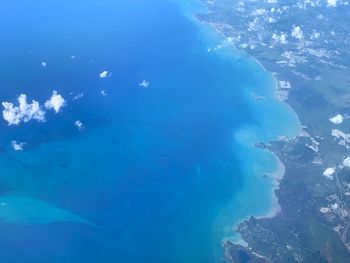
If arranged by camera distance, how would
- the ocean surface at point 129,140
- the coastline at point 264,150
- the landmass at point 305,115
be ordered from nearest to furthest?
1. the ocean surface at point 129,140
2. the landmass at point 305,115
3. the coastline at point 264,150

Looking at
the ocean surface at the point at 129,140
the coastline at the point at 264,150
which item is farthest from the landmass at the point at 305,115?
the ocean surface at the point at 129,140

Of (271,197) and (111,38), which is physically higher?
(111,38)

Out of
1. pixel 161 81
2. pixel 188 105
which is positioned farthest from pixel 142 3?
pixel 188 105

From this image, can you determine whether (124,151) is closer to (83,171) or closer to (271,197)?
(83,171)

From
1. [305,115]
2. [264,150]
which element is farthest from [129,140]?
[305,115]

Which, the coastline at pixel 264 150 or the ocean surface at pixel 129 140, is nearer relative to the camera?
the ocean surface at pixel 129 140

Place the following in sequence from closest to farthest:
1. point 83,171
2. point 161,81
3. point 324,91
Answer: point 83,171, point 161,81, point 324,91

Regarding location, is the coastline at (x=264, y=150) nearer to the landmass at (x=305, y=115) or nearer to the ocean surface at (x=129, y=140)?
the ocean surface at (x=129, y=140)

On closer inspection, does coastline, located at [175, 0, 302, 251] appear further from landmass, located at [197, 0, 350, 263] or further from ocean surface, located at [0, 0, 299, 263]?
landmass, located at [197, 0, 350, 263]
